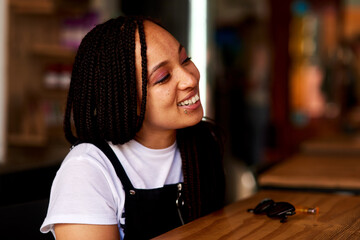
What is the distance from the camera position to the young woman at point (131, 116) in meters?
1.41

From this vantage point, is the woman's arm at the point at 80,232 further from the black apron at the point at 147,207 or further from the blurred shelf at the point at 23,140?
the blurred shelf at the point at 23,140

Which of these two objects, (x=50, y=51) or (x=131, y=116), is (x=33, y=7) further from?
(x=131, y=116)

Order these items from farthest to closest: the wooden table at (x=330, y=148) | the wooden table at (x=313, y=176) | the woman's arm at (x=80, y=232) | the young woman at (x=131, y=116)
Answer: the wooden table at (x=330, y=148)
the wooden table at (x=313, y=176)
the young woman at (x=131, y=116)
the woman's arm at (x=80, y=232)

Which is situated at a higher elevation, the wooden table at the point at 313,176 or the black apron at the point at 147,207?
the black apron at the point at 147,207

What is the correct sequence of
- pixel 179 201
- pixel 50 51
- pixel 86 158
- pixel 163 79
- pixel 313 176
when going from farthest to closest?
pixel 50 51
pixel 313 176
pixel 179 201
pixel 163 79
pixel 86 158

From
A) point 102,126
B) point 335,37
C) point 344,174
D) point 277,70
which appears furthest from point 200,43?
point 102,126

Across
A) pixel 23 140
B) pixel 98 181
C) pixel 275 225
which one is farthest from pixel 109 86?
pixel 23 140

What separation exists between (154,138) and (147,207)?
0.19 metres

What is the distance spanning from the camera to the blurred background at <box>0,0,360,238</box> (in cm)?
300

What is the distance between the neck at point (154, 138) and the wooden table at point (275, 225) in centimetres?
24

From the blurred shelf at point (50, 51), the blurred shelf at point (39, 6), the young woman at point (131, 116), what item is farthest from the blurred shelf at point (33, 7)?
the young woman at point (131, 116)

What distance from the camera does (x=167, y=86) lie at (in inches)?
57.2

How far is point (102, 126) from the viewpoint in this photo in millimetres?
1442

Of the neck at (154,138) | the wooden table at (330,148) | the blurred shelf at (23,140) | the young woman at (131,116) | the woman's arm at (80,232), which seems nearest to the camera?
the woman's arm at (80,232)
